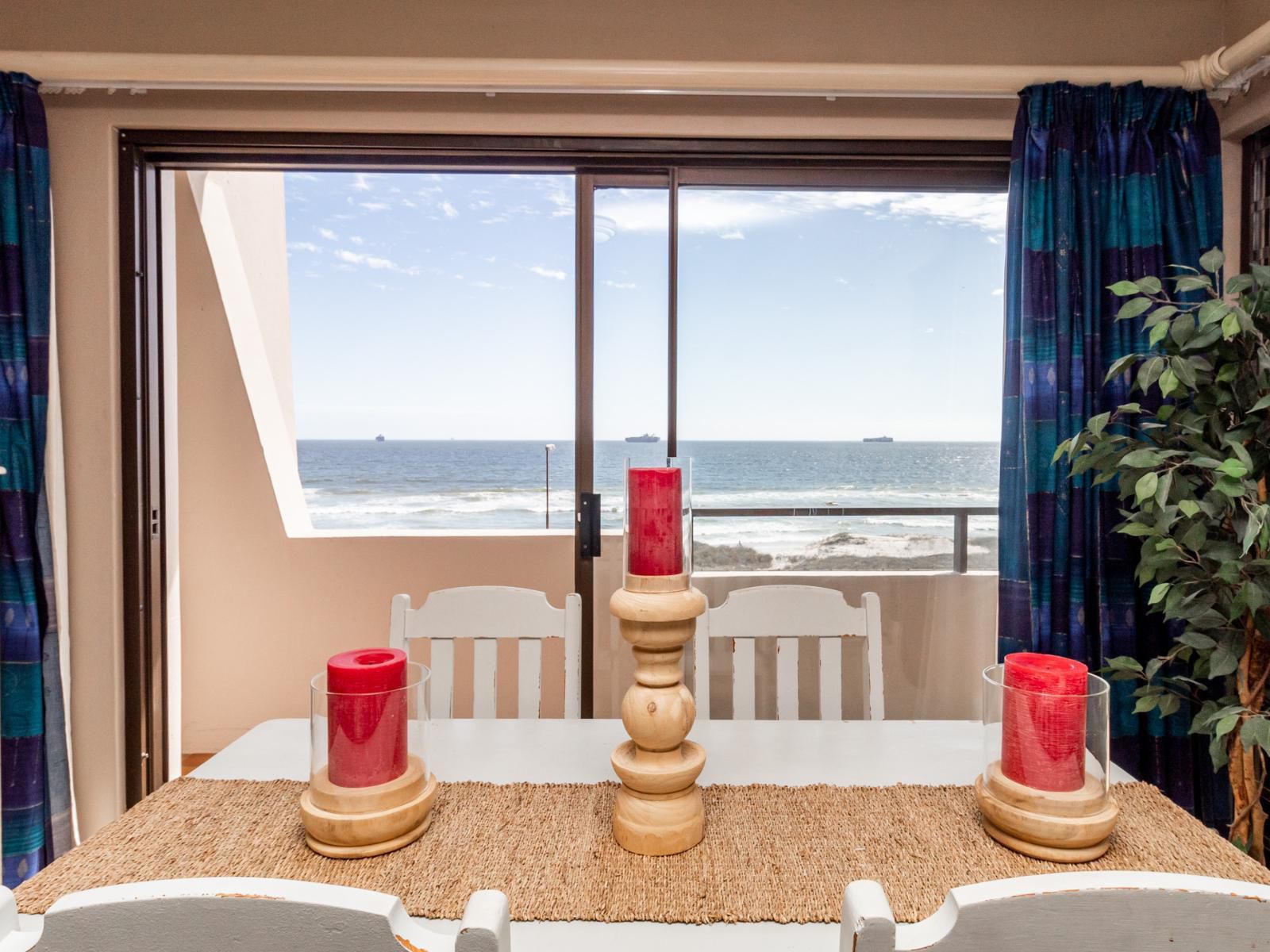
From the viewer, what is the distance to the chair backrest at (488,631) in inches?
60.8

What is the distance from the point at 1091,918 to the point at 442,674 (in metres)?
1.32

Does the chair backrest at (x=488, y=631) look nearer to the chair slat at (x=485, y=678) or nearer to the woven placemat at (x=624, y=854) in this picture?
the chair slat at (x=485, y=678)

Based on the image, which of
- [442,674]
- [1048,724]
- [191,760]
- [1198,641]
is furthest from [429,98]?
[191,760]

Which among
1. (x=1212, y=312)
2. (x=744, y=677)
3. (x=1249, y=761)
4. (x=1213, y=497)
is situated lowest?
(x=1249, y=761)

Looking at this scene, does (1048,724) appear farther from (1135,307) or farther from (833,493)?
(833,493)

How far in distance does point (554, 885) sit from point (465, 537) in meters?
2.71

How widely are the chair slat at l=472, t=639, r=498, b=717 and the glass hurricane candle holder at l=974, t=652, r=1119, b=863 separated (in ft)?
3.14

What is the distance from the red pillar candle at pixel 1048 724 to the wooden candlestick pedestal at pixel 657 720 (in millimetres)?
419

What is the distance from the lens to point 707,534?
248cm

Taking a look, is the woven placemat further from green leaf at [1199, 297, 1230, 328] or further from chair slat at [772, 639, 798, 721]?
green leaf at [1199, 297, 1230, 328]

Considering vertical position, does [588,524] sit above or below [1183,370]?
below

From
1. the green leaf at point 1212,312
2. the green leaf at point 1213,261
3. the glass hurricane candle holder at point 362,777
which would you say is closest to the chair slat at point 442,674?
the glass hurricane candle holder at point 362,777

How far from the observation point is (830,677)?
154 centimetres

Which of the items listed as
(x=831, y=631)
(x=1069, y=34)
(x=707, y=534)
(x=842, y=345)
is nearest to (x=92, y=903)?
(x=831, y=631)
